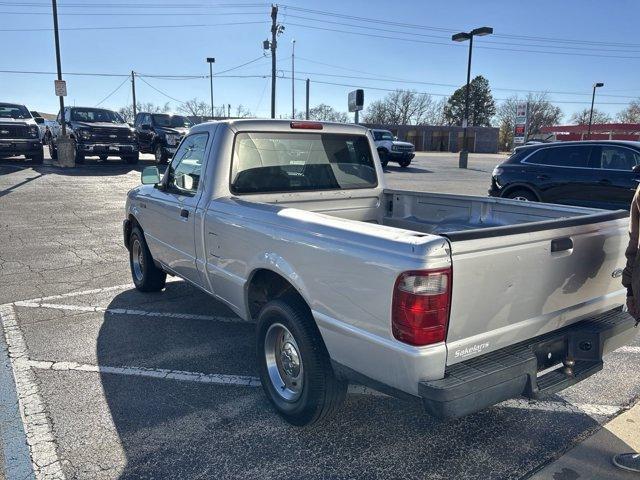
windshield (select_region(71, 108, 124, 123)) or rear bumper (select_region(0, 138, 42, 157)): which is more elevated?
windshield (select_region(71, 108, 124, 123))

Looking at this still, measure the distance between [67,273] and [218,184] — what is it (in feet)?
12.3

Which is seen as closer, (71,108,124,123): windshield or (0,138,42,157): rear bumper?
(0,138,42,157): rear bumper

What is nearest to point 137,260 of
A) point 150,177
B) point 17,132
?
point 150,177

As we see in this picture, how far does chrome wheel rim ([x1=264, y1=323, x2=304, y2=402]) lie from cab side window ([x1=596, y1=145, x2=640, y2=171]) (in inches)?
312

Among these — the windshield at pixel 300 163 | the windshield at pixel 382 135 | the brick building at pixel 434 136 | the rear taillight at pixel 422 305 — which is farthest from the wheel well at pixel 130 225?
the brick building at pixel 434 136

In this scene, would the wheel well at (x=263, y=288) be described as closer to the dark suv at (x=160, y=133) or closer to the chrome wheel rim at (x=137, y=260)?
the chrome wheel rim at (x=137, y=260)

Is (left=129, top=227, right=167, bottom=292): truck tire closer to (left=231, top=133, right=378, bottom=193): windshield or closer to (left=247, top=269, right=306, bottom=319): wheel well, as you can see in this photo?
(left=231, top=133, right=378, bottom=193): windshield

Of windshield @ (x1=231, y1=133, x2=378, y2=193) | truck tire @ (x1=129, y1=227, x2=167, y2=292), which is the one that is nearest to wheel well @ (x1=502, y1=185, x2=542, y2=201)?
windshield @ (x1=231, y1=133, x2=378, y2=193)

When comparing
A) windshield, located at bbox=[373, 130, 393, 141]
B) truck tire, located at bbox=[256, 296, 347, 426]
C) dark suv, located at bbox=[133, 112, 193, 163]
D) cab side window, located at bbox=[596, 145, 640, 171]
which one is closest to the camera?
truck tire, located at bbox=[256, 296, 347, 426]

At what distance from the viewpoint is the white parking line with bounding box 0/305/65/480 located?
2783mm

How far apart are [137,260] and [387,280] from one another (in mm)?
4445

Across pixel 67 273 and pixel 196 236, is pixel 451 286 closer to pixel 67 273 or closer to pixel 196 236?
pixel 196 236

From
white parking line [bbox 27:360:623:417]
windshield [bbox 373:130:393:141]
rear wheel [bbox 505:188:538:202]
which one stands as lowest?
white parking line [bbox 27:360:623:417]

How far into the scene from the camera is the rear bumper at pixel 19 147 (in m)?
17.9
